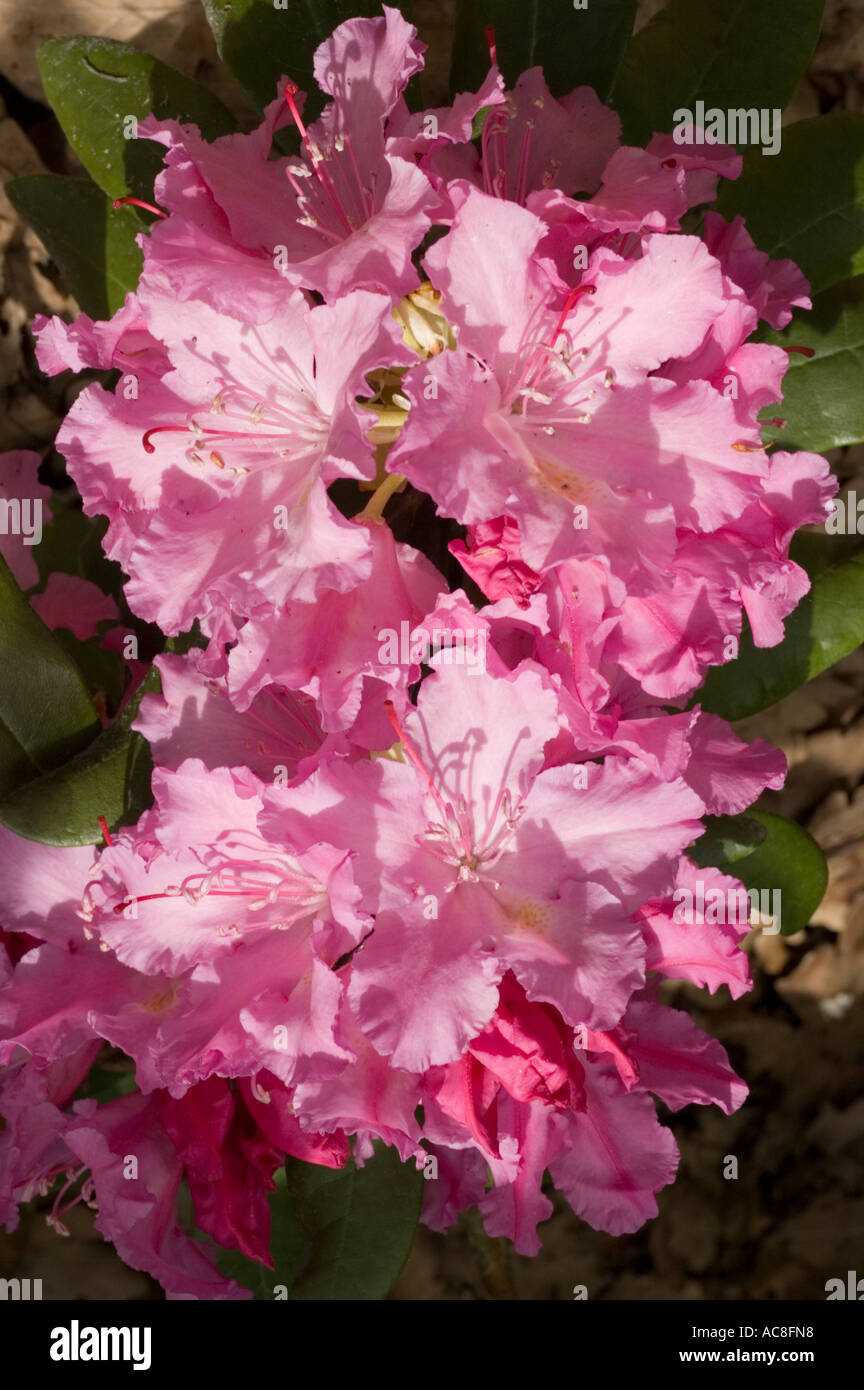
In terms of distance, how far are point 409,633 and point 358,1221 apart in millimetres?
734

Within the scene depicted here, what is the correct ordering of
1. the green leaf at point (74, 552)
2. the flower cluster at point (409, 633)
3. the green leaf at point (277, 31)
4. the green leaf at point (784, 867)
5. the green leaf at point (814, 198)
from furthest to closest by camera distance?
1. the green leaf at point (74, 552)
2. the green leaf at point (784, 867)
3. the green leaf at point (814, 198)
4. the green leaf at point (277, 31)
5. the flower cluster at point (409, 633)

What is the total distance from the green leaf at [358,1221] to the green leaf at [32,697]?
0.54 m

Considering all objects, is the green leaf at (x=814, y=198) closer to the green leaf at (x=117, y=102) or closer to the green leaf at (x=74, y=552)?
the green leaf at (x=117, y=102)

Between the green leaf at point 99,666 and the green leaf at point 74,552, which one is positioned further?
the green leaf at point 74,552

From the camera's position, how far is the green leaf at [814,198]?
53.5 inches

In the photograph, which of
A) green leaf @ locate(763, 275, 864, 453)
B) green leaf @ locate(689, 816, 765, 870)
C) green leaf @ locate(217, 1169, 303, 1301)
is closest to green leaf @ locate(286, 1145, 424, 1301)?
green leaf @ locate(217, 1169, 303, 1301)

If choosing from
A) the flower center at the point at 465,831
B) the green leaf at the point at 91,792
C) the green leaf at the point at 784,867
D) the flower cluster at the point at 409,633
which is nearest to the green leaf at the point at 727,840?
the green leaf at the point at 784,867

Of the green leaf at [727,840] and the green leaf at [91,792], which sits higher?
the green leaf at [91,792]

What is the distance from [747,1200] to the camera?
1943 millimetres

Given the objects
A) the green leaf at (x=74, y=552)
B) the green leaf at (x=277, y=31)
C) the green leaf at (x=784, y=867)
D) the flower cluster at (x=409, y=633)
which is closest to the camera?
the flower cluster at (x=409, y=633)

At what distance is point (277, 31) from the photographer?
1.25 m

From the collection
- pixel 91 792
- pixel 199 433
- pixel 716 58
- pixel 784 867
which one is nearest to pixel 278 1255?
pixel 91 792

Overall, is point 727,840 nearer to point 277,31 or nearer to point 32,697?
point 32,697
